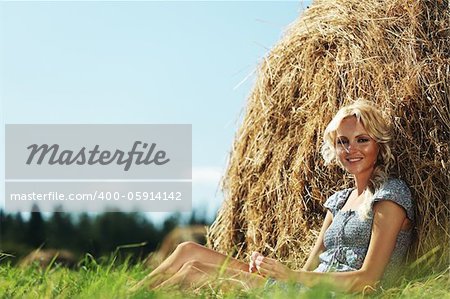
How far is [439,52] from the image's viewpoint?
4289 mm

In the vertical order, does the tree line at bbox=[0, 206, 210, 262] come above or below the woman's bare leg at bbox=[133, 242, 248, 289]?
below

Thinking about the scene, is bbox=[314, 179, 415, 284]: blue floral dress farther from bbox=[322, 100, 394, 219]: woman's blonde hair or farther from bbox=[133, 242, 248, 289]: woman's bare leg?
bbox=[133, 242, 248, 289]: woman's bare leg

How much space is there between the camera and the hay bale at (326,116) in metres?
4.17

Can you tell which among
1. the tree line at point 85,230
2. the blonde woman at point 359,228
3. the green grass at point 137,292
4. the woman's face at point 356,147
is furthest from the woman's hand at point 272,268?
the tree line at point 85,230

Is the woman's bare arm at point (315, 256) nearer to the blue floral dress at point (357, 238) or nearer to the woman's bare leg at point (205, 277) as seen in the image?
the blue floral dress at point (357, 238)

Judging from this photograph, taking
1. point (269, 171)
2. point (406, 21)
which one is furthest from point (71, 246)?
Answer: point (406, 21)

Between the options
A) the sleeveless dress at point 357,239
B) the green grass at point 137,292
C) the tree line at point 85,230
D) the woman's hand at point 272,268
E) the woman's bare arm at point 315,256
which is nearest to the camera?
the green grass at point 137,292

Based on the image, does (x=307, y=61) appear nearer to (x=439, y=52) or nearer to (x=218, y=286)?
(x=439, y=52)

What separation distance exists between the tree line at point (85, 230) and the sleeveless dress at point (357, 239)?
359 cm

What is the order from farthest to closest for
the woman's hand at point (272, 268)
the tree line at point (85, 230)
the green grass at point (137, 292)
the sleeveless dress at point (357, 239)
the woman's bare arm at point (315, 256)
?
1. the tree line at point (85, 230)
2. the woman's bare arm at point (315, 256)
3. the sleeveless dress at point (357, 239)
4. the woman's hand at point (272, 268)
5. the green grass at point (137, 292)

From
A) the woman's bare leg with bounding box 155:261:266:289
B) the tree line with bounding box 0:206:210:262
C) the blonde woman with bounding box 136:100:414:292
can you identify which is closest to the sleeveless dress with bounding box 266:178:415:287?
the blonde woman with bounding box 136:100:414:292

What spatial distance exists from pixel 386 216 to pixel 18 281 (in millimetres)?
1810

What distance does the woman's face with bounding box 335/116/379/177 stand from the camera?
3924 millimetres

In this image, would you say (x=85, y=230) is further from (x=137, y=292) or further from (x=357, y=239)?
(x=137, y=292)
